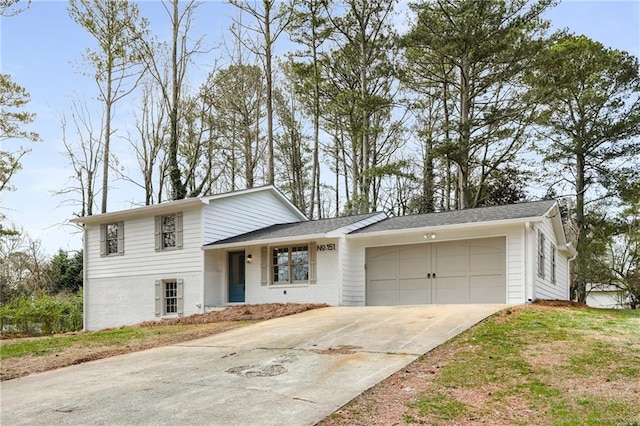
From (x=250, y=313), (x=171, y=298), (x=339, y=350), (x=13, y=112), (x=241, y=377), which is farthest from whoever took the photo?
(x=13, y=112)

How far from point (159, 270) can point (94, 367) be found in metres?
9.33

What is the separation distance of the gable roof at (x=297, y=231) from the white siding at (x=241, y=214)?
0.98 ft

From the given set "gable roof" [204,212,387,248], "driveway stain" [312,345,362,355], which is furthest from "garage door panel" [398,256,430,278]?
"driveway stain" [312,345,362,355]

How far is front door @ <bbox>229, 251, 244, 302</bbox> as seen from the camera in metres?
17.4

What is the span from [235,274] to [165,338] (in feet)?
20.1

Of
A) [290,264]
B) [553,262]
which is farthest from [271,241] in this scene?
[553,262]

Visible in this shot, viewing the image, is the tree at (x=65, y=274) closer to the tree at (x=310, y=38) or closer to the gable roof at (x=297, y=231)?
the tree at (x=310, y=38)

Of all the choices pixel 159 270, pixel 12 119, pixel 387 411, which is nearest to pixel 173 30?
pixel 12 119

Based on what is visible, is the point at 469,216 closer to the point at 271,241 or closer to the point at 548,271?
the point at 548,271

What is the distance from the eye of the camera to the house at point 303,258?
46.3 ft

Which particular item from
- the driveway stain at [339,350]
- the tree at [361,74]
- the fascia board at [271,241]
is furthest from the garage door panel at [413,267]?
the tree at [361,74]

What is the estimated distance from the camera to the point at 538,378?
21.6 ft

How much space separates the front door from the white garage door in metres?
4.34

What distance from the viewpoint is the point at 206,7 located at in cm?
2562
